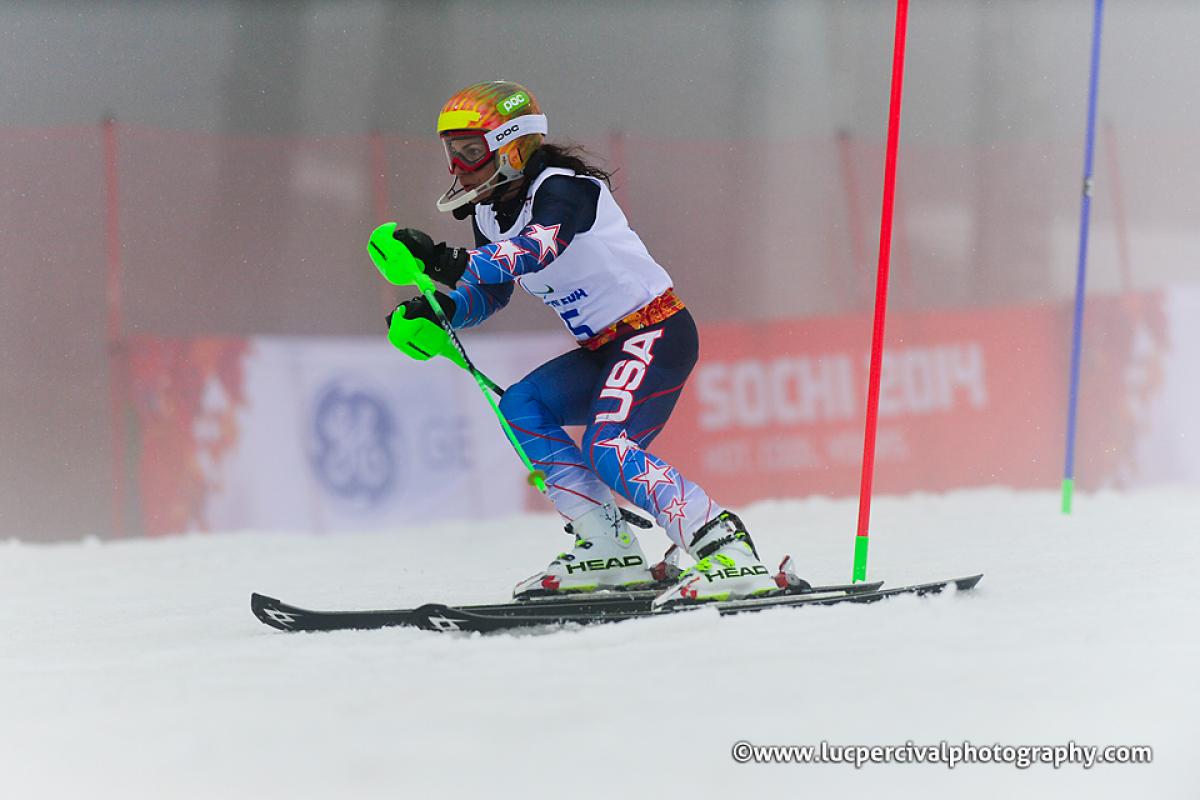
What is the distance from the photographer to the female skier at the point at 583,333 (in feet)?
9.59

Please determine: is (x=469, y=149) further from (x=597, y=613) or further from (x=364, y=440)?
(x=364, y=440)

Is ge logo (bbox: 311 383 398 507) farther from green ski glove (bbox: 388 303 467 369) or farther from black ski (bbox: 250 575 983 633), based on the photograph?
black ski (bbox: 250 575 983 633)

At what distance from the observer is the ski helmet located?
3.10 m

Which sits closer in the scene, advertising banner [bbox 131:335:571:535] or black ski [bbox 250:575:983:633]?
black ski [bbox 250:575:983:633]

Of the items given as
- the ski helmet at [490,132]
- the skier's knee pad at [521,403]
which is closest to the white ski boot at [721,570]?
the skier's knee pad at [521,403]

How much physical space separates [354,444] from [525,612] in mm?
3669

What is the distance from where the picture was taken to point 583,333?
3.25 metres

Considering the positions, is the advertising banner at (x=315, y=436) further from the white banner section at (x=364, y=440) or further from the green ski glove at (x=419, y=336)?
the green ski glove at (x=419, y=336)

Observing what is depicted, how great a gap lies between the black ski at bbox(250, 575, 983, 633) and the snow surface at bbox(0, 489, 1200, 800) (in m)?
0.05

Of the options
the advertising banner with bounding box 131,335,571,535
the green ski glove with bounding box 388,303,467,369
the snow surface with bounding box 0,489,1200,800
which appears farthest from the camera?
the advertising banner with bounding box 131,335,571,535

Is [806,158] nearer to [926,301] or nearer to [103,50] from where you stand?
[926,301]

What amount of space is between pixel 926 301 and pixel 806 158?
117cm

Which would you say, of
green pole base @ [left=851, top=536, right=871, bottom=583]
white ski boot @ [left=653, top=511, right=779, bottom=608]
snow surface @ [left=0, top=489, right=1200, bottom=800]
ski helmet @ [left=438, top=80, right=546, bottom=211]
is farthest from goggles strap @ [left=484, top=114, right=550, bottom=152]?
green pole base @ [left=851, top=536, right=871, bottom=583]

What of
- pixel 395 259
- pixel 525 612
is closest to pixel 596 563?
pixel 525 612
